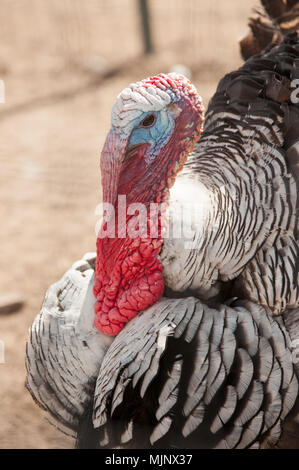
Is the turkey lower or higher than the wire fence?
lower

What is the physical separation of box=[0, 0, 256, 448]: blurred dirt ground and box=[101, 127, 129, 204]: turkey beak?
42.7 inches

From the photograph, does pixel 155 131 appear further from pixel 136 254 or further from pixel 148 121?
pixel 136 254

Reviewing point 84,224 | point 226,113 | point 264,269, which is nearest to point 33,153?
point 84,224

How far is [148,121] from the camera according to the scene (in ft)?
6.25

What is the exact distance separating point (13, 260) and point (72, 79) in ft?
8.64

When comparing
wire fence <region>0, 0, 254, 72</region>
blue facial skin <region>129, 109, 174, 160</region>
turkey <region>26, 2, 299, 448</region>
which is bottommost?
turkey <region>26, 2, 299, 448</region>

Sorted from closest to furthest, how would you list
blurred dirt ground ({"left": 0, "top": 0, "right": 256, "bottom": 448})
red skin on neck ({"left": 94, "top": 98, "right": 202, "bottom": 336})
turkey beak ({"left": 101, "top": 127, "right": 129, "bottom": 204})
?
turkey beak ({"left": 101, "top": 127, "right": 129, "bottom": 204}), red skin on neck ({"left": 94, "top": 98, "right": 202, "bottom": 336}), blurred dirt ground ({"left": 0, "top": 0, "right": 256, "bottom": 448})

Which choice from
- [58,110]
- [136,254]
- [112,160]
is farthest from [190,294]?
[58,110]

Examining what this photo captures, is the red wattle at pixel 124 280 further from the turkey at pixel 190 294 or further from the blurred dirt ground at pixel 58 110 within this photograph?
the blurred dirt ground at pixel 58 110

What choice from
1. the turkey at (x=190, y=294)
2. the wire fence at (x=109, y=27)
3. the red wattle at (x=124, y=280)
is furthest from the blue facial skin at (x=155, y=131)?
the wire fence at (x=109, y=27)

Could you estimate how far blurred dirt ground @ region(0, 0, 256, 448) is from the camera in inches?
128

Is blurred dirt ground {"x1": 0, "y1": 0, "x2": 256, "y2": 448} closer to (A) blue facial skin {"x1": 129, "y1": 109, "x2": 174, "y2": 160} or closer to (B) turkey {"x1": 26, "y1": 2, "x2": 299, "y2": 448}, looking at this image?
(B) turkey {"x1": 26, "y1": 2, "x2": 299, "y2": 448}

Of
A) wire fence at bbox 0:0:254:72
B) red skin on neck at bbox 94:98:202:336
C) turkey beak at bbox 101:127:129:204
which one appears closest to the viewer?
turkey beak at bbox 101:127:129:204

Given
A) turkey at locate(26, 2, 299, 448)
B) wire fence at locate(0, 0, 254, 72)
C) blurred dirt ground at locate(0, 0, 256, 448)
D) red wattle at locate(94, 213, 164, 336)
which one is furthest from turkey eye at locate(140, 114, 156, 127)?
wire fence at locate(0, 0, 254, 72)
